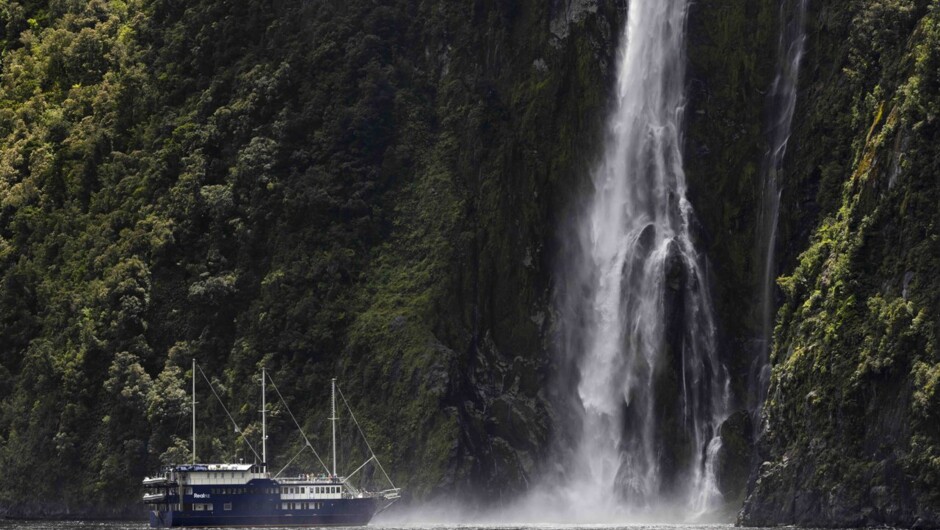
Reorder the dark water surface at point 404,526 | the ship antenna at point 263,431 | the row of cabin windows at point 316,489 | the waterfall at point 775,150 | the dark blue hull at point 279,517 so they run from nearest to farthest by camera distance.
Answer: the dark water surface at point 404,526, the dark blue hull at point 279,517, the row of cabin windows at point 316,489, the waterfall at point 775,150, the ship antenna at point 263,431

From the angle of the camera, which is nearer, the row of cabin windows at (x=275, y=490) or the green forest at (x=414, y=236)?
the green forest at (x=414, y=236)

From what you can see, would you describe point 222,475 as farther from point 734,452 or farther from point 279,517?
point 734,452

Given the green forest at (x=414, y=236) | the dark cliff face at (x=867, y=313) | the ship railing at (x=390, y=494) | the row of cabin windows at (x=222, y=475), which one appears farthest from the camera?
the ship railing at (x=390, y=494)

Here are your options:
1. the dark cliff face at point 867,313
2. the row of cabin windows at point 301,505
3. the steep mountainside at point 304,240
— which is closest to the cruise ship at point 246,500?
the row of cabin windows at point 301,505

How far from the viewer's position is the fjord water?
403ft

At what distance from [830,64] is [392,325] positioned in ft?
106

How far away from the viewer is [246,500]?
395ft

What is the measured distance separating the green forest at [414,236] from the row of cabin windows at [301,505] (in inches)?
280

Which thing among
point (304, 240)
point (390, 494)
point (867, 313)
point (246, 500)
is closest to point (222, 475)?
point (246, 500)

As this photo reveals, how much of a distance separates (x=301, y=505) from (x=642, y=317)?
2354 centimetres

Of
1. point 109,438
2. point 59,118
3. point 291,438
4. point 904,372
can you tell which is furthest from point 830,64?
point 59,118

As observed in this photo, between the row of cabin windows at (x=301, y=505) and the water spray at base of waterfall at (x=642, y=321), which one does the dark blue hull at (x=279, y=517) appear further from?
the water spray at base of waterfall at (x=642, y=321)

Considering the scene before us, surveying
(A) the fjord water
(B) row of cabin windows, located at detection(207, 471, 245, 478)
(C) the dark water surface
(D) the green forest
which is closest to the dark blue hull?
(C) the dark water surface

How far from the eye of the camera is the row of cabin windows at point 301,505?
120812mm
